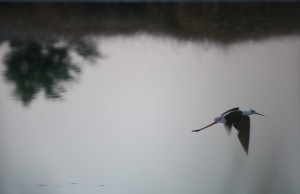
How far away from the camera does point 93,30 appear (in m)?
4.24

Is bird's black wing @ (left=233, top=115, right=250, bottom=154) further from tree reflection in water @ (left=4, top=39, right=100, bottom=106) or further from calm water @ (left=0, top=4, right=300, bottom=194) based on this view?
tree reflection in water @ (left=4, top=39, right=100, bottom=106)

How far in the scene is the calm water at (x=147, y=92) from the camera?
3.22m

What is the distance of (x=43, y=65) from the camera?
13.4 ft

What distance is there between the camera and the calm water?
3.22 metres

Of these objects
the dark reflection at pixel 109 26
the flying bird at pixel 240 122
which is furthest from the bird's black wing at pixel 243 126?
the dark reflection at pixel 109 26

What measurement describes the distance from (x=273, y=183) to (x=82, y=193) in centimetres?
95

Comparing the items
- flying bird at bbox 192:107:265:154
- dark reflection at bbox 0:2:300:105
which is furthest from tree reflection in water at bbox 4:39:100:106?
flying bird at bbox 192:107:265:154

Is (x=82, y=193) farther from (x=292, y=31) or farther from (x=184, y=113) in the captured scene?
(x=292, y=31)

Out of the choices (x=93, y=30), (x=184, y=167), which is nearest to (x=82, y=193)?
(x=184, y=167)

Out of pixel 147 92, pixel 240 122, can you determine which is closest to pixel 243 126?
pixel 240 122

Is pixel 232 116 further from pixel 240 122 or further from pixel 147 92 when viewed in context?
pixel 147 92

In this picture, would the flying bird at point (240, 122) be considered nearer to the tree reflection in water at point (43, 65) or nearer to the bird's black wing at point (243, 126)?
the bird's black wing at point (243, 126)

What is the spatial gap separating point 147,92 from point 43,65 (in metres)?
0.73

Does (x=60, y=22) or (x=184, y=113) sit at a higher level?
(x=60, y=22)
